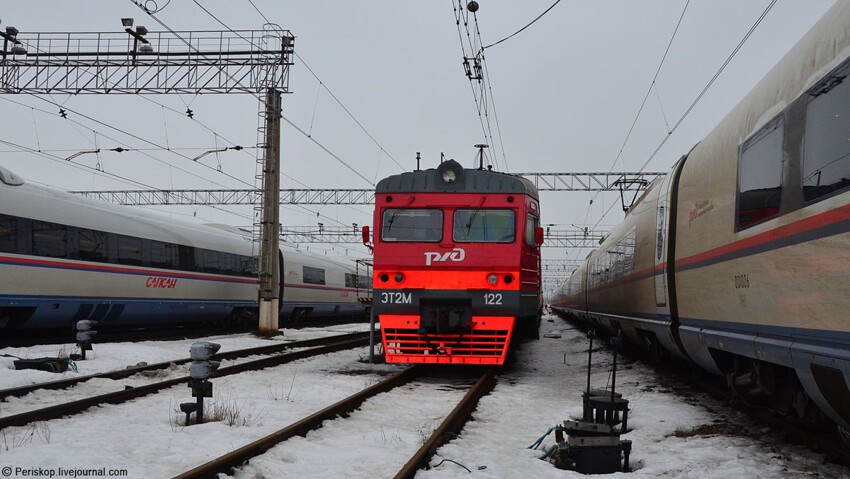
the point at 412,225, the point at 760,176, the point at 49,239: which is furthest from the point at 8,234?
the point at 760,176

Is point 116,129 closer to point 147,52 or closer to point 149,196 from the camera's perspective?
Answer: point 147,52

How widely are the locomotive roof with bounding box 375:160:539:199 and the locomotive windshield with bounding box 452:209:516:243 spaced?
38cm

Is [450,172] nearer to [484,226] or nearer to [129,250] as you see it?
[484,226]

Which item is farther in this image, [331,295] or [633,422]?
[331,295]

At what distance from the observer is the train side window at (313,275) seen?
28203 millimetres

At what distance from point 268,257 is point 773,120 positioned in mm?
16336

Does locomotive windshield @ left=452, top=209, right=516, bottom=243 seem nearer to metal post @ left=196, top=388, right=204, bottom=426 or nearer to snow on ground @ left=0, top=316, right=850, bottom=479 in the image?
snow on ground @ left=0, top=316, right=850, bottom=479

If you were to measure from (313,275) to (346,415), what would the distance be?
2219cm

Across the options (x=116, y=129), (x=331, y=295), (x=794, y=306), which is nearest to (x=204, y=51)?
(x=116, y=129)

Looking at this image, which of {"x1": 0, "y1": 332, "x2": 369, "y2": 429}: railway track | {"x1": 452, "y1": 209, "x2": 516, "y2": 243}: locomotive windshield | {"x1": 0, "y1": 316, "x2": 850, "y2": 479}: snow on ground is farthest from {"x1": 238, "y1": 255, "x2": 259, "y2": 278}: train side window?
{"x1": 452, "y1": 209, "x2": 516, "y2": 243}: locomotive windshield

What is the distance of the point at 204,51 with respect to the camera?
20859 millimetres

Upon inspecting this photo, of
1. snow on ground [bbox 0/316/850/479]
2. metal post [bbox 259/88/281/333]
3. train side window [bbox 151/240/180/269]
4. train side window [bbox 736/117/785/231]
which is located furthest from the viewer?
metal post [bbox 259/88/281/333]

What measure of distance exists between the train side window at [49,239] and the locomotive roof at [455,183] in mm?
7564

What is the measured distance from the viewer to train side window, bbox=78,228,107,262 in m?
15.0
